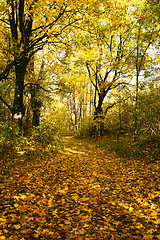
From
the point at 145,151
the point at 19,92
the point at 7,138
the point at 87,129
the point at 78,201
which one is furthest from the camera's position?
the point at 87,129

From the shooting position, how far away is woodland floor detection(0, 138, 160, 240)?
311cm

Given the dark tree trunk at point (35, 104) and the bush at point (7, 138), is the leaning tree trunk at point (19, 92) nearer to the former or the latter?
the bush at point (7, 138)

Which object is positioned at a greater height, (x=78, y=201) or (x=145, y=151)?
(x=145, y=151)

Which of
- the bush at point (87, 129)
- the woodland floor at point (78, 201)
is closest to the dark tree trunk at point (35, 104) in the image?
the woodland floor at point (78, 201)

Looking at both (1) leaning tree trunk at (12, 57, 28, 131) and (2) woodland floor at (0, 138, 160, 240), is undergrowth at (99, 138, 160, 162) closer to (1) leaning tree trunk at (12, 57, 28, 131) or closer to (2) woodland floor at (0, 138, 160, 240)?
(2) woodland floor at (0, 138, 160, 240)

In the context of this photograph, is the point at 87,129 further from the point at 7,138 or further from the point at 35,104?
the point at 7,138

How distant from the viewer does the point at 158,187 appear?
4.96 m

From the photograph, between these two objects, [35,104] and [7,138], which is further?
[35,104]

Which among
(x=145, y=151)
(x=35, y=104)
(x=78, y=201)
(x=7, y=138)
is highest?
(x=35, y=104)

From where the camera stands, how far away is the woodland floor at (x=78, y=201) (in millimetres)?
3113

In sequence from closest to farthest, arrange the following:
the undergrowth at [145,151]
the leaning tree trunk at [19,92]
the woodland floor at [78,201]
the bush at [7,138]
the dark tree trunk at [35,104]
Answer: the woodland floor at [78,201] → the bush at [7,138] → the undergrowth at [145,151] → the leaning tree trunk at [19,92] → the dark tree trunk at [35,104]

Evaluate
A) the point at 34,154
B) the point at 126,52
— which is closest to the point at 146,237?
the point at 34,154

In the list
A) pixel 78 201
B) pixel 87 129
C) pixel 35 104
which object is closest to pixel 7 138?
pixel 78 201

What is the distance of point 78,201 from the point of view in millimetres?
4355
